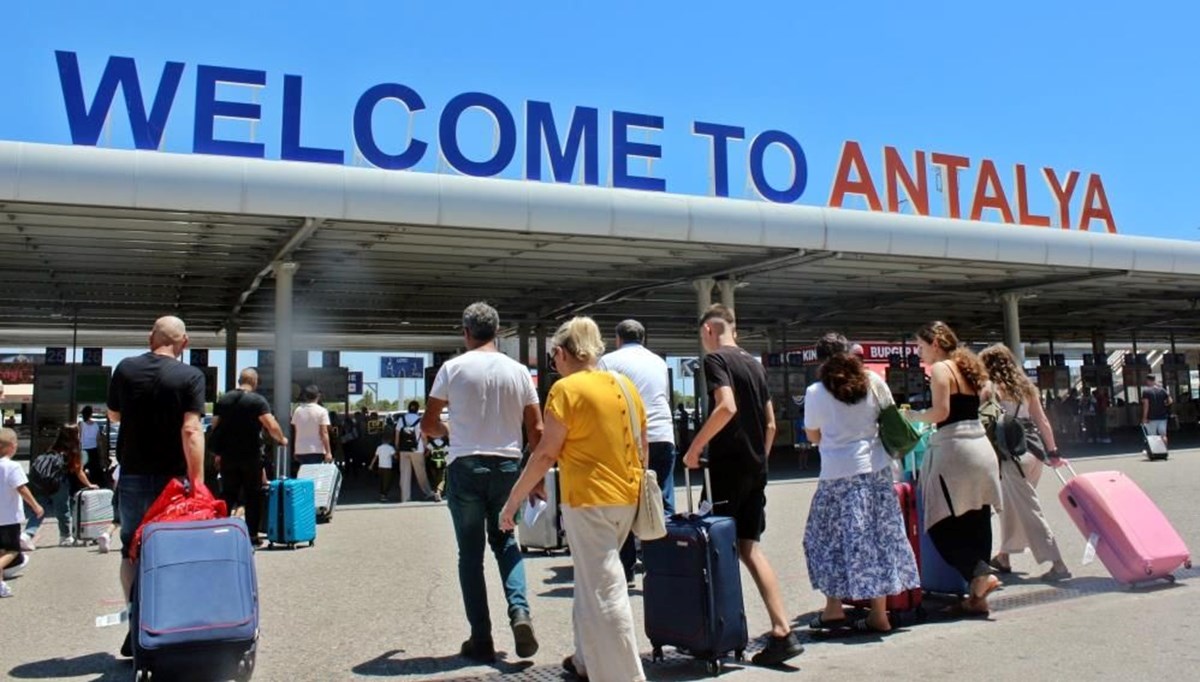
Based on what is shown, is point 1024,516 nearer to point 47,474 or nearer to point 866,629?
point 866,629

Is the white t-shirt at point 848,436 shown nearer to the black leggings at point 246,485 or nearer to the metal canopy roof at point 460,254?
the black leggings at point 246,485

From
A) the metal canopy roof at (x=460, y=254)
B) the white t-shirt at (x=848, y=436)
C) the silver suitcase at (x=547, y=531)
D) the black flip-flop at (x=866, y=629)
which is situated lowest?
the black flip-flop at (x=866, y=629)

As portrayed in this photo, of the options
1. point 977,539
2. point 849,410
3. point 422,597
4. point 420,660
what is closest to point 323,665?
point 420,660

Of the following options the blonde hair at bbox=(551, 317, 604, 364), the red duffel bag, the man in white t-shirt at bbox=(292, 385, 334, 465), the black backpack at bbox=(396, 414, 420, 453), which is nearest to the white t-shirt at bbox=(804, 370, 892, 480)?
the blonde hair at bbox=(551, 317, 604, 364)

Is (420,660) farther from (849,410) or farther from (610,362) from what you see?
(849,410)

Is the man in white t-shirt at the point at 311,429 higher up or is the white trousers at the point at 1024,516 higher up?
the man in white t-shirt at the point at 311,429

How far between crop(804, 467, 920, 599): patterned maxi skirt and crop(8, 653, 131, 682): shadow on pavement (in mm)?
3586

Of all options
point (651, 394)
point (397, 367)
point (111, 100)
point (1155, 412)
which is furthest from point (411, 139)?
point (397, 367)

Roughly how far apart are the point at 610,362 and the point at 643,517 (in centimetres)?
187

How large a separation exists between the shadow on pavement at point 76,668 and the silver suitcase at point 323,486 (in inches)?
233

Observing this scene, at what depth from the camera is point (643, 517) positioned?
13.7ft

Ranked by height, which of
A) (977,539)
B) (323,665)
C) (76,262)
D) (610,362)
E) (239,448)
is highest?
(76,262)

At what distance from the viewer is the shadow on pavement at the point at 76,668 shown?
4.62 meters

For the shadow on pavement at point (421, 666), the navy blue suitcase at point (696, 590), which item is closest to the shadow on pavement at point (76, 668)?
the shadow on pavement at point (421, 666)
